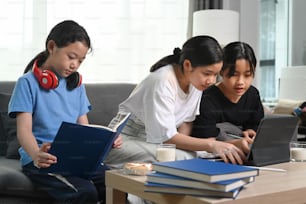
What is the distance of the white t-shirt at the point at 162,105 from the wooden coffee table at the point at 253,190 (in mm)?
370

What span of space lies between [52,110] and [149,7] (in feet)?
4.56

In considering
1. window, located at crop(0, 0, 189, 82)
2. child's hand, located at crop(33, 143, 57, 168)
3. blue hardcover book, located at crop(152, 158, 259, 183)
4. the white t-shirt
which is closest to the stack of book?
blue hardcover book, located at crop(152, 158, 259, 183)

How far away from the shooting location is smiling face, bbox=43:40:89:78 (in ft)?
4.99

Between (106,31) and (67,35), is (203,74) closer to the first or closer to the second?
(67,35)

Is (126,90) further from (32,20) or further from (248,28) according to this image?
(248,28)

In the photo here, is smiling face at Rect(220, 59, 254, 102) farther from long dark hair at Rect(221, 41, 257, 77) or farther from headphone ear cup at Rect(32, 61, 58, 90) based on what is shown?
headphone ear cup at Rect(32, 61, 58, 90)

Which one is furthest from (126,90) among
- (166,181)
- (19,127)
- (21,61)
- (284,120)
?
(166,181)

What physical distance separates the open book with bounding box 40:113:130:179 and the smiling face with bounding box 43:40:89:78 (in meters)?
0.29

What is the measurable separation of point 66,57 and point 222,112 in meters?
0.73

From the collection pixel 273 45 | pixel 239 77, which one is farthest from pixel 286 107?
pixel 239 77

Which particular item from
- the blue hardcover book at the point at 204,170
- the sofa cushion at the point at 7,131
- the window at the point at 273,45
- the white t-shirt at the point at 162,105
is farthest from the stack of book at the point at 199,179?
the window at the point at 273,45

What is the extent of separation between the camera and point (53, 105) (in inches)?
61.8

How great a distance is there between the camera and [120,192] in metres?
1.24

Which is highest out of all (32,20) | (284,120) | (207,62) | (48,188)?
(32,20)
